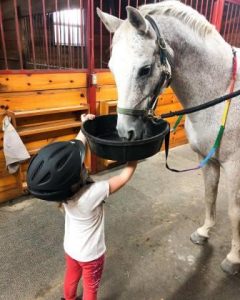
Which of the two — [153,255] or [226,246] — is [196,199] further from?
[153,255]

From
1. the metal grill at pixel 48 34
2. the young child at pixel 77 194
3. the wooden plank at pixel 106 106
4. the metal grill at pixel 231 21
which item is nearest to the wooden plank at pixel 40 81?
the metal grill at pixel 48 34

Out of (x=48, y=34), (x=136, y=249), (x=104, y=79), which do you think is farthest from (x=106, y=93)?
(x=136, y=249)

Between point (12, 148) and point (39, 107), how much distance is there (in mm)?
395

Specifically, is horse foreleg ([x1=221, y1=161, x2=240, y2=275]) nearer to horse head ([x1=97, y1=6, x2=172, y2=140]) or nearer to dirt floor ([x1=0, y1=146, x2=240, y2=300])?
dirt floor ([x1=0, y1=146, x2=240, y2=300])

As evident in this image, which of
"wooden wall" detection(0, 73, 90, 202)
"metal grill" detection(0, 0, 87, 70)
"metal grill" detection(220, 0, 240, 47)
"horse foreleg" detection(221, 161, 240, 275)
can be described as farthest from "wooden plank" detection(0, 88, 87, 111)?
"metal grill" detection(220, 0, 240, 47)

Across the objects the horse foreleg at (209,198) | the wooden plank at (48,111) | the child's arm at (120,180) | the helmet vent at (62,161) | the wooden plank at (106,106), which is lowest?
the horse foreleg at (209,198)

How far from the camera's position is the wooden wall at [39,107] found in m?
1.88

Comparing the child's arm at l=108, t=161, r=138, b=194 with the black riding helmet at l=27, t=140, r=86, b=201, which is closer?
the black riding helmet at l=27, t=140, r=86, b=201

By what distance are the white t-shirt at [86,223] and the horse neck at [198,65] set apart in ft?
1.96

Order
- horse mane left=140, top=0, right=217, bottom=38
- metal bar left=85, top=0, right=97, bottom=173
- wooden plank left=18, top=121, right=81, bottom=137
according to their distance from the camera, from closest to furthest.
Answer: horse mane left=140, top=0, right=217, bottom=38, wooden plank left=18, top=121, right=81, bottom=137, metal bar left=85, top=0, right=97, bottom=173

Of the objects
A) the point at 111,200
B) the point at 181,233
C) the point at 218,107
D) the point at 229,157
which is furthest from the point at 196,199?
the point at 218,107

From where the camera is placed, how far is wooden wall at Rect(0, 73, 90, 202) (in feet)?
6.15

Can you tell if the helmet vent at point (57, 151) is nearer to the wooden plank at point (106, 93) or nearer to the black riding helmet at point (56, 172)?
the black riding helmet at point (56, 172)

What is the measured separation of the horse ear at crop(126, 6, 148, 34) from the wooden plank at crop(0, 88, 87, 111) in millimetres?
1277
